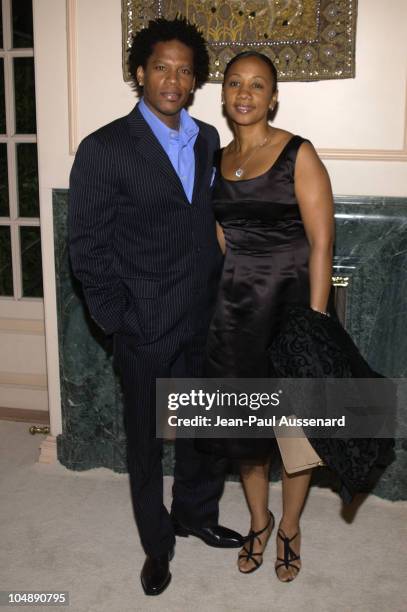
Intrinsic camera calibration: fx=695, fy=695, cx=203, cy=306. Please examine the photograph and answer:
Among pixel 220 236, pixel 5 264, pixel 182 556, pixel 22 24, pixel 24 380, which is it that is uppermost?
pixel 22 24

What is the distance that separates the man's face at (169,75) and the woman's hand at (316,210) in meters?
0.44

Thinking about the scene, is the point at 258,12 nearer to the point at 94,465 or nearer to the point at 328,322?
the point at 328,322

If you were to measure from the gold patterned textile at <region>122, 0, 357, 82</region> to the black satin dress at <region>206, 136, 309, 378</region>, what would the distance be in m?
0.69

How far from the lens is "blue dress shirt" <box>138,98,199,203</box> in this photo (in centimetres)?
232

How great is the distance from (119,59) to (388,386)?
5.68 feet

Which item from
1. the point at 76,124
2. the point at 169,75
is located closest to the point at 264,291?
the point at 169,75

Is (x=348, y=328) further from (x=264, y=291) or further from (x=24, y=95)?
(x=24, y=95)

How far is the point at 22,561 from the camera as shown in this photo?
2.57 metres

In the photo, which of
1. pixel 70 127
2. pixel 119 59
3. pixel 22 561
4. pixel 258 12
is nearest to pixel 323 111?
pixel 258 12

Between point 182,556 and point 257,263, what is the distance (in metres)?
1.18

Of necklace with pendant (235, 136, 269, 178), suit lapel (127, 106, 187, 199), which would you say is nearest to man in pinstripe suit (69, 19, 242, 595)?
suit lapel (127, 106, 187, 199)

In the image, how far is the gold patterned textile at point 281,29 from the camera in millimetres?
2715

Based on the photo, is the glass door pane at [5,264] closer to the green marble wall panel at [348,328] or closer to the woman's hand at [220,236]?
the green marble wall panel at [348,328]

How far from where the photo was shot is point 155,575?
2443 millimetres
